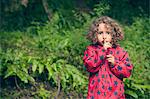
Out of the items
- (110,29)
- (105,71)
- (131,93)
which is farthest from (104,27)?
(131,93)

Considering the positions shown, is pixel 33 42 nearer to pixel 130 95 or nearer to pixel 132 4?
pixel 130 95

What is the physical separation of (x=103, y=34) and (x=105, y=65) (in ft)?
1.21

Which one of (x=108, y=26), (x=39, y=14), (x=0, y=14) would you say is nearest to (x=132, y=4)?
(x=39, y=14)

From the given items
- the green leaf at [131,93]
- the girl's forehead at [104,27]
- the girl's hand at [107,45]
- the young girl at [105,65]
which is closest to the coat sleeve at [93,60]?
the young girl at [105,65]

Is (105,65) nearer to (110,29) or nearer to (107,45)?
(107,45)

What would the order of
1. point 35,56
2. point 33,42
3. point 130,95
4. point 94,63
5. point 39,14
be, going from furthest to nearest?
point 39,14 → point 33,42 → point 35,56 → point 130,95 → point 94,63

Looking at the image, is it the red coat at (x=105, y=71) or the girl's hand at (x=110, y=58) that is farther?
the red coat at (x=105, y=71)

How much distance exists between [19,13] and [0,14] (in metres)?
0.59

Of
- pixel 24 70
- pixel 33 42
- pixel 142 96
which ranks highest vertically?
pixel 33 42

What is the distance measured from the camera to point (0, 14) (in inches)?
437

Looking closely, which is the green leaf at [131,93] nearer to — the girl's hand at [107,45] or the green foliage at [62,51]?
the green foliage at [62,51]

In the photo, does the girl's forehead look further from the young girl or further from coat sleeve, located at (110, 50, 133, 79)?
coat sleeve, located at (110, 50, 133, 79)

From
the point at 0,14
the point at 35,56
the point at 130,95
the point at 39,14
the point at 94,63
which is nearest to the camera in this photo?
the point at 94,63

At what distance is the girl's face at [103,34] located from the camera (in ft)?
16.5
